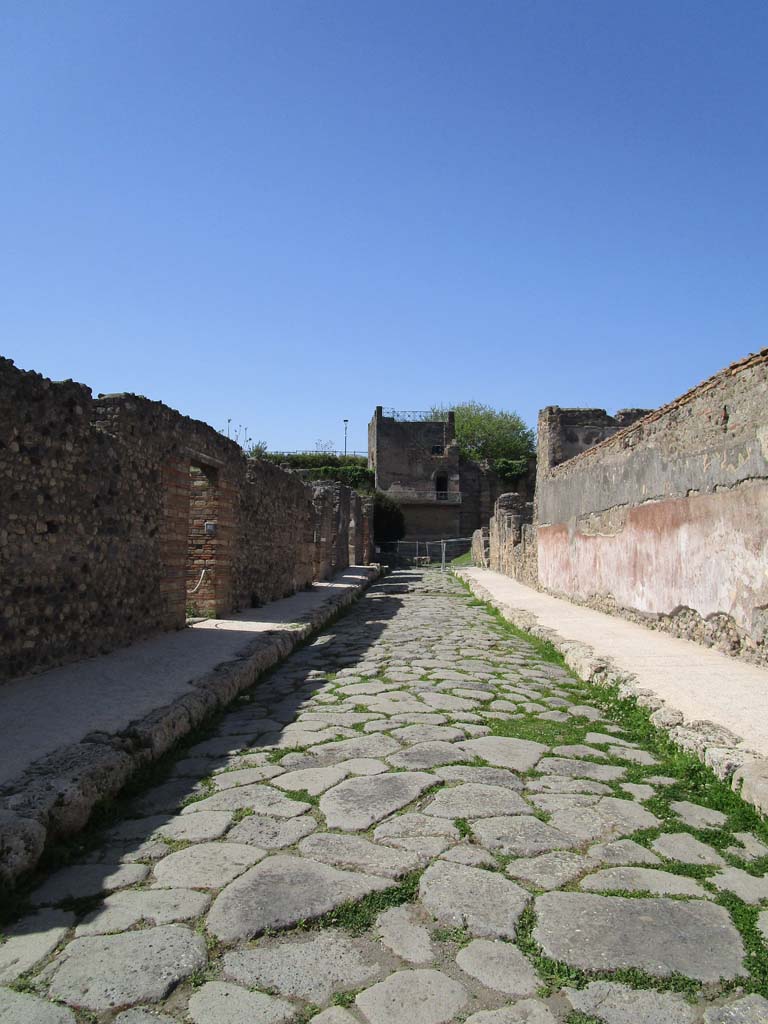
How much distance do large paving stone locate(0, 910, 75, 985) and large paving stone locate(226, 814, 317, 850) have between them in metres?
0.71

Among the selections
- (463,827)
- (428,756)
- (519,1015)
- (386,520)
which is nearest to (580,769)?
(428,756)

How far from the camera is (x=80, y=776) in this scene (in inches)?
126

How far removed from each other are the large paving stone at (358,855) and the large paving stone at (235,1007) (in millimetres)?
762

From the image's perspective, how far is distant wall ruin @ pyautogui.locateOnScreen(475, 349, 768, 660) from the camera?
621 cm

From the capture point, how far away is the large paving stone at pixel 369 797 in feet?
10.4

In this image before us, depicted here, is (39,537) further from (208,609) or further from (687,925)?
(687,925)

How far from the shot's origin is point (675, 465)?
7973mm

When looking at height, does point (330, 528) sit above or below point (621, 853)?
above

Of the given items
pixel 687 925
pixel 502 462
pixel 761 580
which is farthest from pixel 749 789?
pixel 502 462

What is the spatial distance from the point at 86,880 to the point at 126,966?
674mm

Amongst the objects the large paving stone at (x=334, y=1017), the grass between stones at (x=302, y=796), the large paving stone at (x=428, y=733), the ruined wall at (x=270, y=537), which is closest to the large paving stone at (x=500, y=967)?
the large paving stone at (x=334, y=1017)

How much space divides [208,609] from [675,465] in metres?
5.88

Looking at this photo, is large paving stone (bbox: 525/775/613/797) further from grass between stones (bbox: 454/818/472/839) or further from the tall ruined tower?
the tall ruined tower

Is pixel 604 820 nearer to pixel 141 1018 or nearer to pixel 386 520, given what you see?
pixel 141 1018
